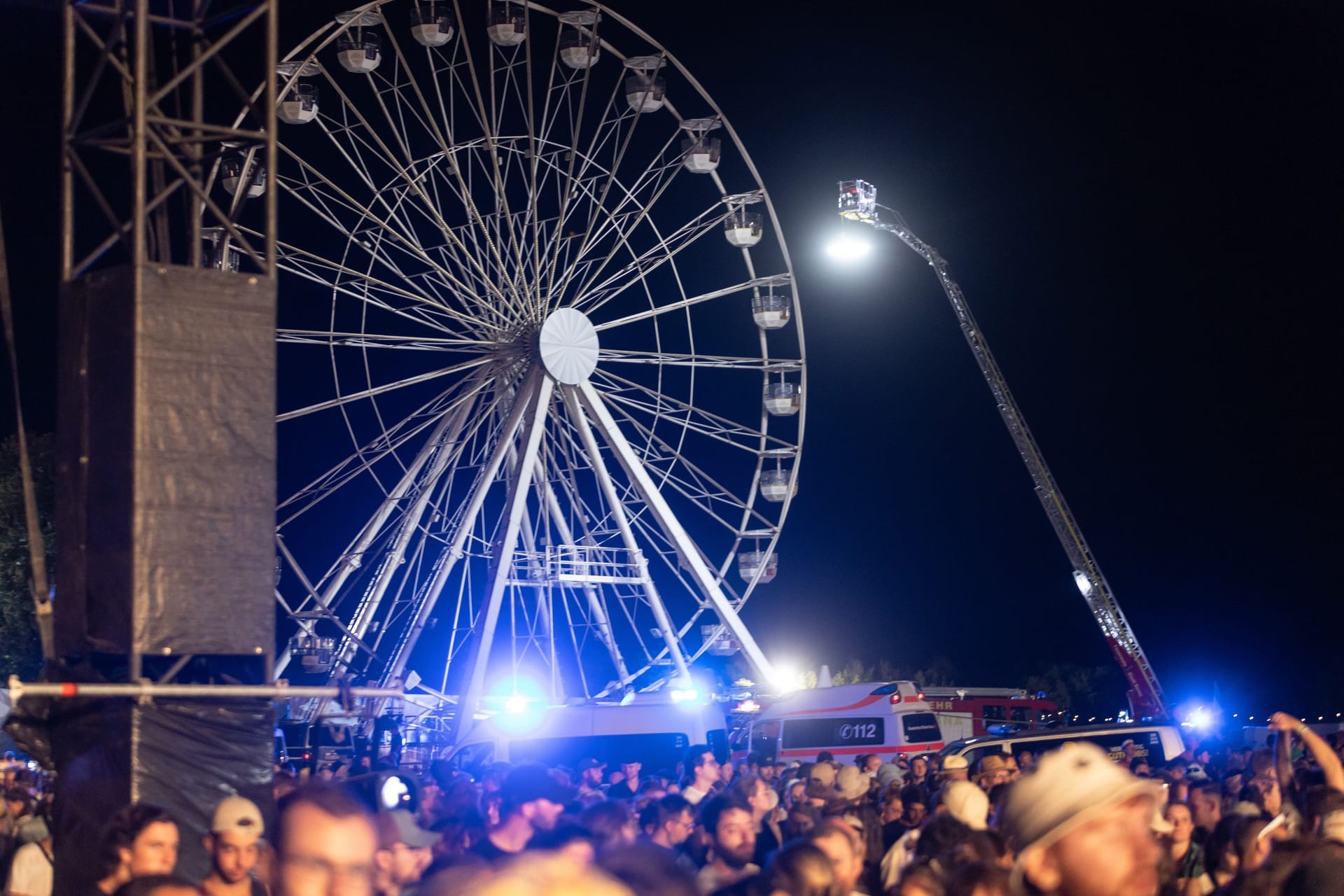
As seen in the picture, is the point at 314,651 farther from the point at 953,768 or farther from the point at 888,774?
the point at 953,768

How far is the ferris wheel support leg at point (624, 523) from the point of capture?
25469mm

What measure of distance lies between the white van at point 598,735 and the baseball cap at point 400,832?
550 inches

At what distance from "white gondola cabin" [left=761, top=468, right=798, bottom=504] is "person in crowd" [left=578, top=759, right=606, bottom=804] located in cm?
826

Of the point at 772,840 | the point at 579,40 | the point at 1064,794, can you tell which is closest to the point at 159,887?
the point at 1064,794

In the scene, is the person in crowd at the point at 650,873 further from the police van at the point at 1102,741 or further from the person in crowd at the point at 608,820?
the police van at the point at 1102,741

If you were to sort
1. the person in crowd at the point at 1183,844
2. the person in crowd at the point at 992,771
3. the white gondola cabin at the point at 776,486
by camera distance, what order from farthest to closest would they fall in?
the white gondola cabin at the point at 776,486
the person in crowd at the point at 992,771
the person in crowd at the point at 1183,844

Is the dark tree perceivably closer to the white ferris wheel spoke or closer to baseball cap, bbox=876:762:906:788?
the white ferris wheel spoke

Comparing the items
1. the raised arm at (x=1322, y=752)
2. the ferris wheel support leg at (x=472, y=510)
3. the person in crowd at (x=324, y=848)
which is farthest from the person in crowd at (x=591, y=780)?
the person in crowd at (x=324, y=848)

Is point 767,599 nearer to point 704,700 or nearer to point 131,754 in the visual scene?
point 704,700

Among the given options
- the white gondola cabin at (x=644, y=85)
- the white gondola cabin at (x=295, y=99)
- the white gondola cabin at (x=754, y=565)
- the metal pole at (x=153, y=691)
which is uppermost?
the white gondola cabin at (x=644, y=85)

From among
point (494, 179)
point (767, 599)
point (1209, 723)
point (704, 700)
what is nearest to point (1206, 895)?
point (704, 700)

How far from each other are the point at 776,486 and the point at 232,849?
2382 cm

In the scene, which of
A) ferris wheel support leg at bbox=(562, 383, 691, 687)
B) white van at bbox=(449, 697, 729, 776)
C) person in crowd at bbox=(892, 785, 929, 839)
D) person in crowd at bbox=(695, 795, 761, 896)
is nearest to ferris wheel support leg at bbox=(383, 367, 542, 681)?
ferris wheel support leg at bbox=(562, 383, 691, 687)

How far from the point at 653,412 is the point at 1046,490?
10651mm
